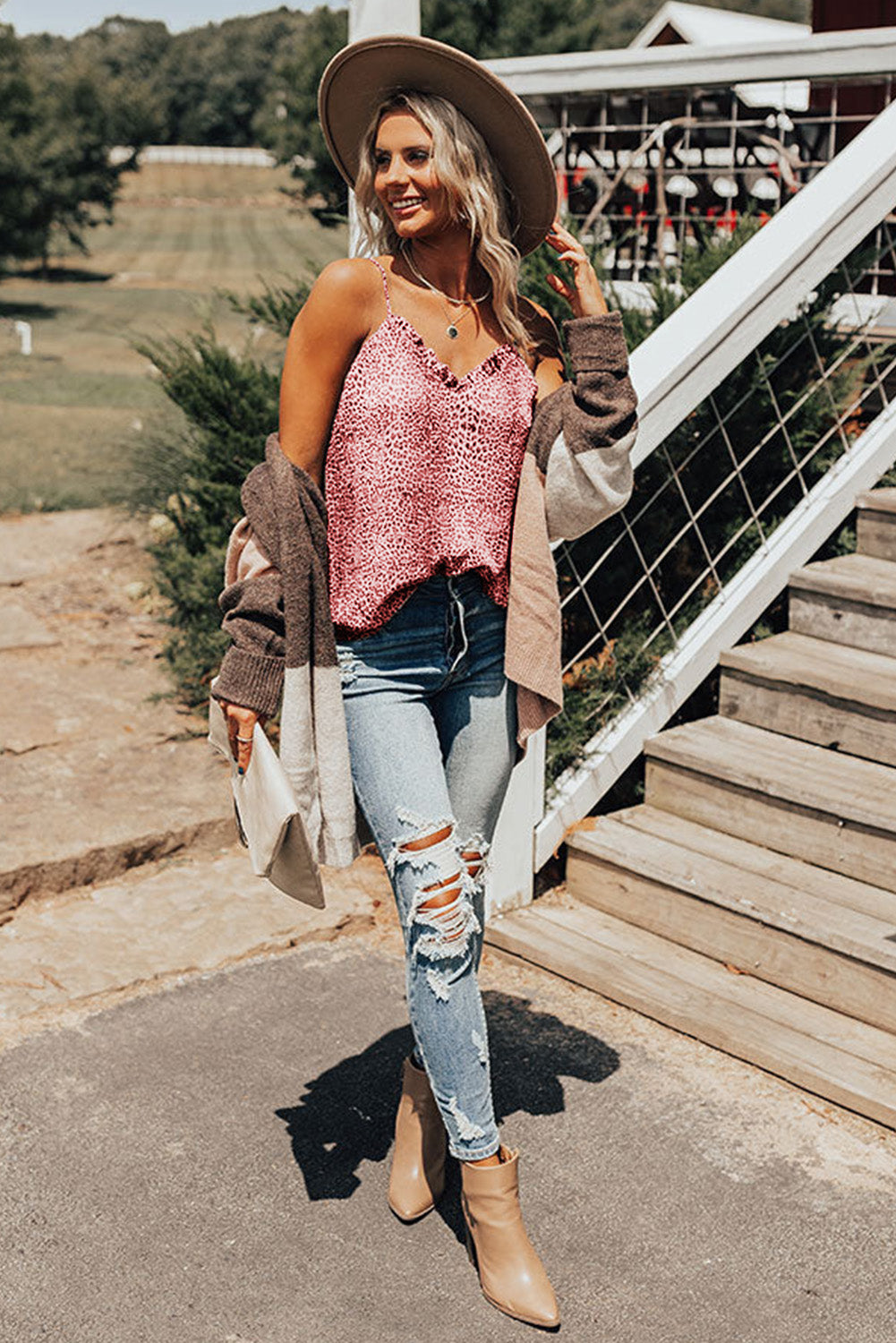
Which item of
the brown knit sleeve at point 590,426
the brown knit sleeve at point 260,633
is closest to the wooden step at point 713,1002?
the brown knit sleeve at point 590,426

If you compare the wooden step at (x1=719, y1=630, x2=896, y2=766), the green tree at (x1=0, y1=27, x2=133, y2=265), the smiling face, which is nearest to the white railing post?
the wooden step at (x1=719, y1=630, x2=896, y2=766)

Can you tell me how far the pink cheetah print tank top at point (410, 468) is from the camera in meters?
2.49

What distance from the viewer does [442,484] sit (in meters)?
2.55

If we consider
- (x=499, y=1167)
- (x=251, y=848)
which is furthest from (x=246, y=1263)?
(x=251, y=848)

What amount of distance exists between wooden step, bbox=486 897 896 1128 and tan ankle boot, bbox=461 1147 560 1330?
0.92 meters

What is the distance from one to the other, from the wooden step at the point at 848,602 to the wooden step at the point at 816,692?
0.15ft

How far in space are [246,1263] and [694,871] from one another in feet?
5.50

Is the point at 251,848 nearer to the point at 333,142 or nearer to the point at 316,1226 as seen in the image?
the point at 316,1226

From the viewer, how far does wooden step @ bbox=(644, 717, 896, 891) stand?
3.82 meters

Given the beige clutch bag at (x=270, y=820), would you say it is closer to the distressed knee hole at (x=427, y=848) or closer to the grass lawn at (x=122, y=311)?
the distressed knee hole at (x=427, y=848)

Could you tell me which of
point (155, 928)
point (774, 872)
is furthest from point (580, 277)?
point (155, 928)

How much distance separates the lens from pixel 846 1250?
272cm

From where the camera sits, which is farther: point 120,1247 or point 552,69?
point 552,69

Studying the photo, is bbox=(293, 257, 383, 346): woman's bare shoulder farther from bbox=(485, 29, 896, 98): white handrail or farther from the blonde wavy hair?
bbox=(485, 29, 896, 98): white handrail
